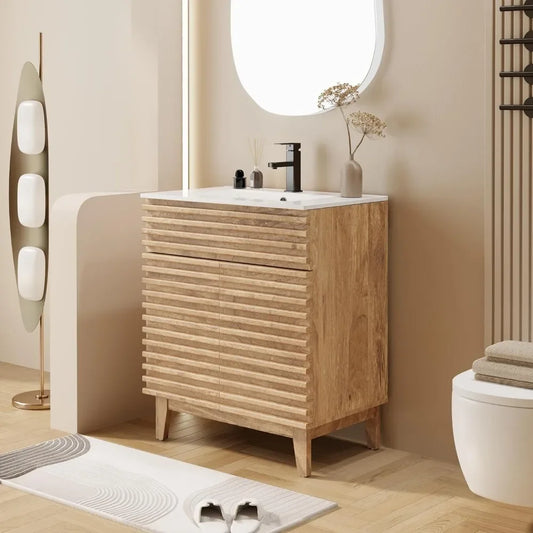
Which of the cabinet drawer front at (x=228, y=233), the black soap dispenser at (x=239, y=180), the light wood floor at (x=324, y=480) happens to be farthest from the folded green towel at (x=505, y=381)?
the black soap dispenser at (x=239, y=180)

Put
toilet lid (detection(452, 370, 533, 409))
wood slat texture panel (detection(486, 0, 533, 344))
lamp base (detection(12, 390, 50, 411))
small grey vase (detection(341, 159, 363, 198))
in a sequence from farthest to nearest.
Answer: lamp base (detection(12, 390, 50, 411))
small grey vase (detection(341, 159, 363, 198))
wood slat texture panel (detection(486, 0, 533, 344))
toilet lid (detection(452, 370, 533, 409))

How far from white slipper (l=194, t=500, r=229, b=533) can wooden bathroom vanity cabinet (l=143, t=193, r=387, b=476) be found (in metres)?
0.49

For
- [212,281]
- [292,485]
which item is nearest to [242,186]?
[212,281]

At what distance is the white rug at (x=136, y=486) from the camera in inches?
124

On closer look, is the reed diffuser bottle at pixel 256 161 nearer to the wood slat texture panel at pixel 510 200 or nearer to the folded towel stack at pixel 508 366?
the wood slat texture panel at pixel 510 200

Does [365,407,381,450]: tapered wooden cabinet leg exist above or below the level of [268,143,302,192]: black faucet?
below

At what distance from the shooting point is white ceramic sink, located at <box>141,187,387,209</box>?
3.45 m

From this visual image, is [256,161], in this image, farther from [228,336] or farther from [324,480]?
[324,480]

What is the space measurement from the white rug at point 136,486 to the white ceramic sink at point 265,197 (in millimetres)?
916

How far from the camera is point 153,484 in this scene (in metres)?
3.41

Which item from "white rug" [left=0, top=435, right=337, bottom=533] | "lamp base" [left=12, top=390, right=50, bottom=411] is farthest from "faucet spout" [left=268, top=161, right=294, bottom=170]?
"lamp base" [left=12, top=390, right=50, bottom=411]

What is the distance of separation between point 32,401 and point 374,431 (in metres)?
1.48

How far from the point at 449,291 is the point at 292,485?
855 millimetres

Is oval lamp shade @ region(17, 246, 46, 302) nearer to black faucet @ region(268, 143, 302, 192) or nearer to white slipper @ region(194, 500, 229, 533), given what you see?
black faucet @ region(268, 143, 302, 192)
